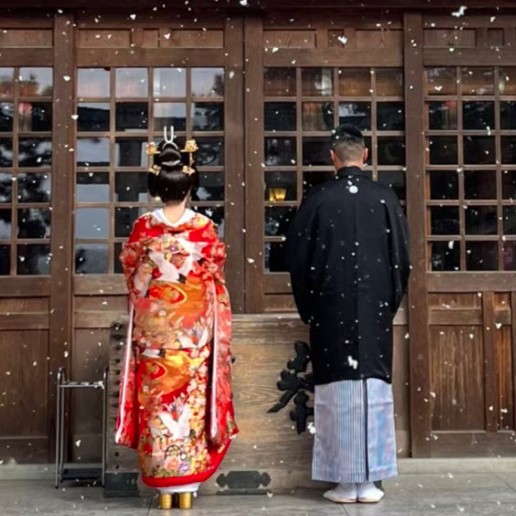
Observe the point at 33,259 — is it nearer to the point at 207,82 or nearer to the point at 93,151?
the point at 93,151

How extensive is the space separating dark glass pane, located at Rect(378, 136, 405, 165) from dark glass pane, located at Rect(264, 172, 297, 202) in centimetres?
67

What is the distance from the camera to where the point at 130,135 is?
22.6ft

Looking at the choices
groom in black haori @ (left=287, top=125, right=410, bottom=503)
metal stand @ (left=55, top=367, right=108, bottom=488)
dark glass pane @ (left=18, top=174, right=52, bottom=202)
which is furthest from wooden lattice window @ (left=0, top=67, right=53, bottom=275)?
groom in black haori @ (left=287, top=125, right=410, bottom=503)

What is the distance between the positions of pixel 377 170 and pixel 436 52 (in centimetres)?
98

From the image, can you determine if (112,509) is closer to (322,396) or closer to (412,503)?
(322,396)

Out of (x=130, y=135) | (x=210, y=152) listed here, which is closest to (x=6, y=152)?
(x=130, y=135)

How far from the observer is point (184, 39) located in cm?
692

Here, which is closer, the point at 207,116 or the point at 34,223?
the point at 34,223

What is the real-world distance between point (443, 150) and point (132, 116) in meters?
2.33

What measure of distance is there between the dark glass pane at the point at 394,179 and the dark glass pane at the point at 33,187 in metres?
2.46

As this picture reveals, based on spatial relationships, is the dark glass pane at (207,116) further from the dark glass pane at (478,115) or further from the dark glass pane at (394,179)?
the dark glass pane at (478,115)

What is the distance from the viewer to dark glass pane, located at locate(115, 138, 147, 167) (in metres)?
6.89

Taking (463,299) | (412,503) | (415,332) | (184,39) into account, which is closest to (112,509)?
(412,503)

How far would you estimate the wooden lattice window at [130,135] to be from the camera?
684cm
